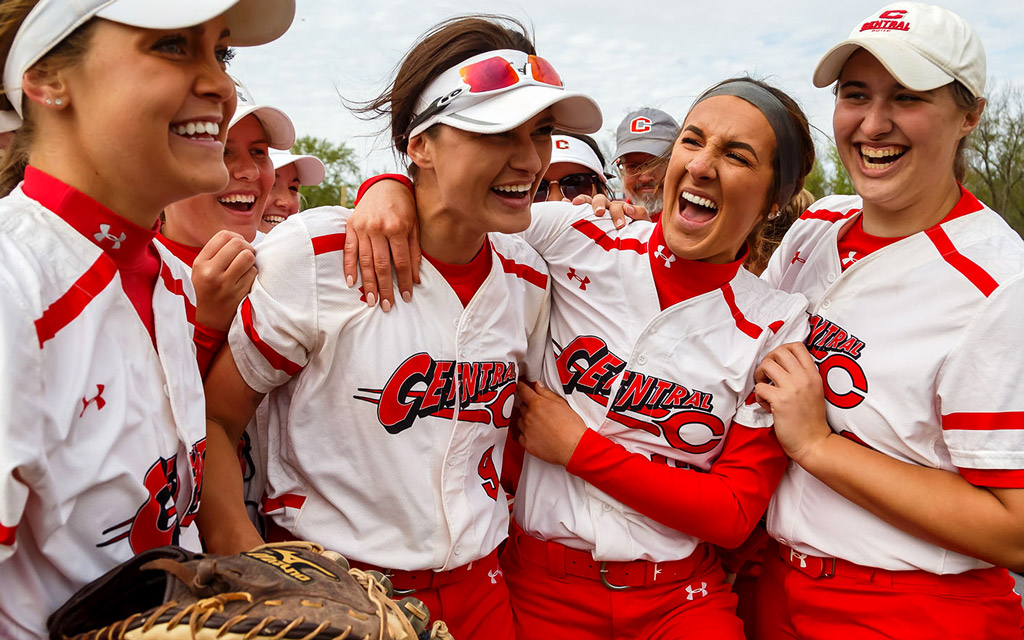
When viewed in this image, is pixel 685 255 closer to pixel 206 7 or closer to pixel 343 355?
pixel 343 355

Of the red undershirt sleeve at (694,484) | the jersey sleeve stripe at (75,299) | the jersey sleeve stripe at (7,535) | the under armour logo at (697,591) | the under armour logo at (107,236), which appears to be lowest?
the under armour logo at (697,591)

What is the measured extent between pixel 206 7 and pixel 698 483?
85.1 inches

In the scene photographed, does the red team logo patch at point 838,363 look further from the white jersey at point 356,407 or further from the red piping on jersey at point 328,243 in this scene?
the red piping on jersey at point 328,243

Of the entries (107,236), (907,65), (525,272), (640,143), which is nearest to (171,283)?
(107,236)

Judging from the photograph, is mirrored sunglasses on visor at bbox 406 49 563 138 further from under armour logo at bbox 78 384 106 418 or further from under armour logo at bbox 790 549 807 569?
under armour logo at bbox 790 549 807 569

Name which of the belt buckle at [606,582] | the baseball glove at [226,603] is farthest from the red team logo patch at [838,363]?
the baseball glove at [226,603]

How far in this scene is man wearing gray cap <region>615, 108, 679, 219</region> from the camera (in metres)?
5.24

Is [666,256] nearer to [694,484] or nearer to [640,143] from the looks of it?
[694,484]

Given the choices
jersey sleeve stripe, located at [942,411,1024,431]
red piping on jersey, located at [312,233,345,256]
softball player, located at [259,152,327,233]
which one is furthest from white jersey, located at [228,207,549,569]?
softball player, located at [259,152,327,233]

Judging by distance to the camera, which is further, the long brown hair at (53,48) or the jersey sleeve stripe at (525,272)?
the jersey sleeve stripe at (525,272)

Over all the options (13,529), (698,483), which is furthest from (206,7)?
(698,483)

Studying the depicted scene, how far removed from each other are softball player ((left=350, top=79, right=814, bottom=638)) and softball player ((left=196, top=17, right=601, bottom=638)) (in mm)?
269

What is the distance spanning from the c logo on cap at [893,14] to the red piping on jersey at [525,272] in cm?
159

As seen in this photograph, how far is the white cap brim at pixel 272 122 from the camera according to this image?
3.45 metres
